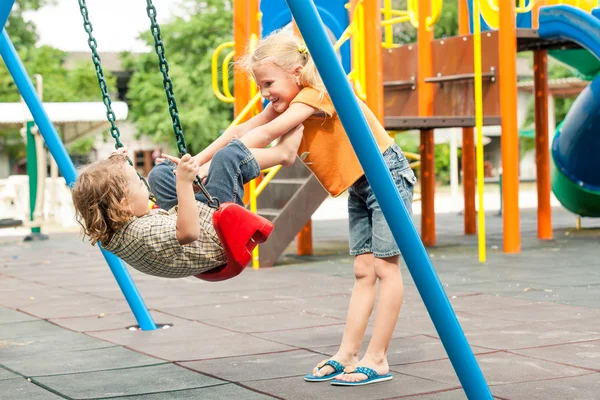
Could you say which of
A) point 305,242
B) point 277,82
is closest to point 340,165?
point 277,82

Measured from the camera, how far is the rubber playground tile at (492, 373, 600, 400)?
337 cm

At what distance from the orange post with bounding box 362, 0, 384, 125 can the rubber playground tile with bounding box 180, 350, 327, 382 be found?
4.57 metres

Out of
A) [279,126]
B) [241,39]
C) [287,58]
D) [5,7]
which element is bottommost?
[279,126]

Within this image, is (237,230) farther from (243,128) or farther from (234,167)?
(243,128)

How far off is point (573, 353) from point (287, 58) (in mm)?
1801

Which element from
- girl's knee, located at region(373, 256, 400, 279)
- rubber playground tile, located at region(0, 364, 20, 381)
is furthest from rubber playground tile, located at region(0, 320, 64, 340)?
girl's knee, located at region(373, 256, 400, 279)

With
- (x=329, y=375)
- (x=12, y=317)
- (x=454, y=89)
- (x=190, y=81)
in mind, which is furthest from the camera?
(x=190, y=81)

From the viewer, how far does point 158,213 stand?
12.3 feet

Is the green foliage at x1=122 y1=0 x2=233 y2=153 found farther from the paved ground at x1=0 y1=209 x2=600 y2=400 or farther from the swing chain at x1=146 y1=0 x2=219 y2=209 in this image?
the swing chain at x1=146 y1=0 x2=219 y2=209

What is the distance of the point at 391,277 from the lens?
3.87 meters

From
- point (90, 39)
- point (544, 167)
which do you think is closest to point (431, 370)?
point (90, 39)

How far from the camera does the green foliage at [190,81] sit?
35125 mm

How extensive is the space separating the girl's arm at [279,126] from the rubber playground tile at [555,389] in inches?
49.9

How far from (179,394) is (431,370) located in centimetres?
105
